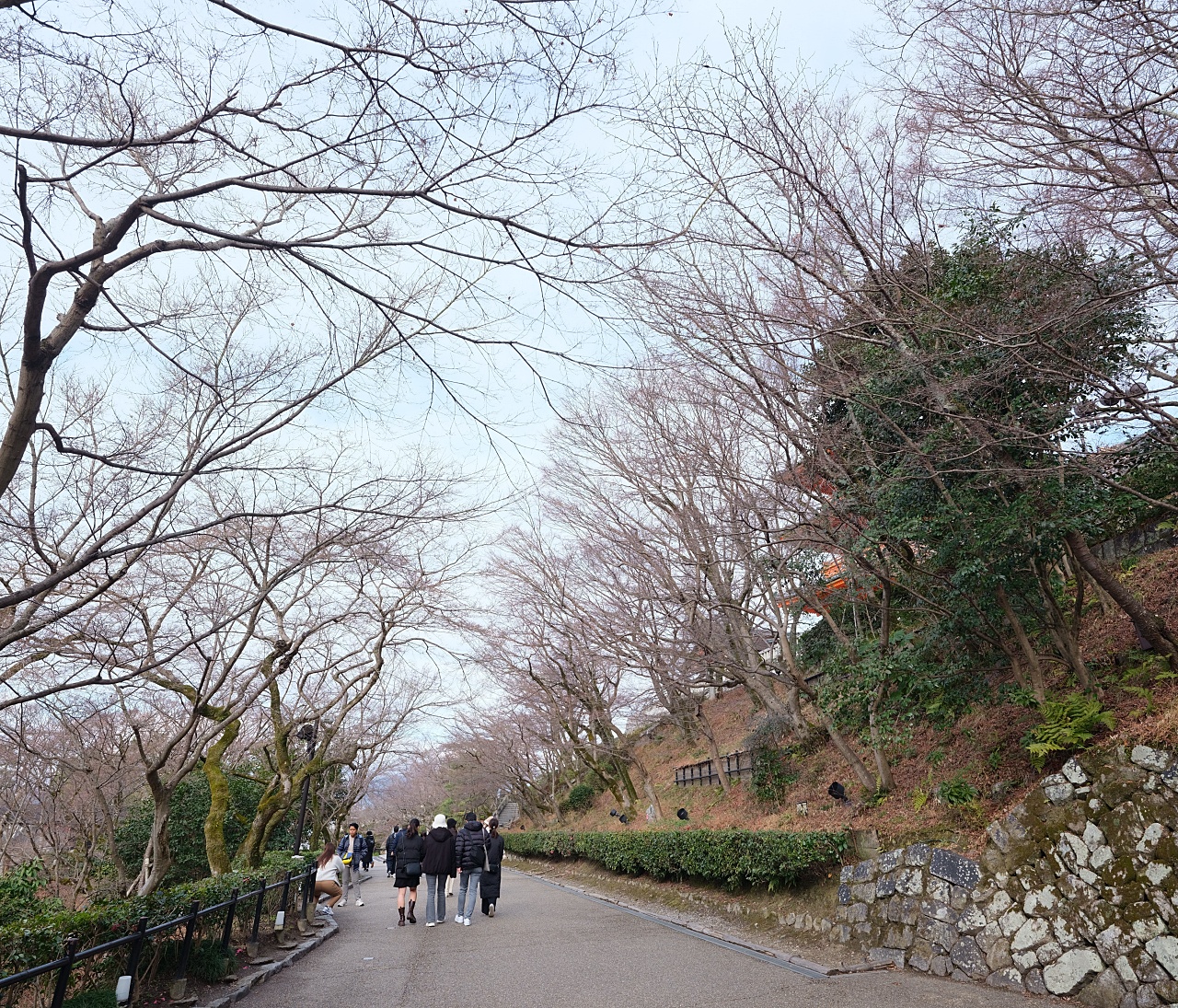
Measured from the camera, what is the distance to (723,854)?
10.6 m

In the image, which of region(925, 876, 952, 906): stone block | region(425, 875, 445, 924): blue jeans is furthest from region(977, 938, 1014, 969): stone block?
region(425, 875, 445, 924): blue jeans

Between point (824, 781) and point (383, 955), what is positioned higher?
point (824, 781)

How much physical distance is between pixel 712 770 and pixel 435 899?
31.7 ft

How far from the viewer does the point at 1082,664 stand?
25.4ft

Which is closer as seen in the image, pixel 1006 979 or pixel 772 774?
pixel 1006 979

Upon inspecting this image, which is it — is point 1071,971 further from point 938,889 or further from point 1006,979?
point 938,889

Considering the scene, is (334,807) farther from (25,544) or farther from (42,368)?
(42,368)

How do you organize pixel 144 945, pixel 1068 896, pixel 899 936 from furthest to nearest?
pixel 899 936
pixel 144 945
pixel 1068 896

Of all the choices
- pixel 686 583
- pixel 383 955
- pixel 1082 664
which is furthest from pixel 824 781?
pixel 383 955

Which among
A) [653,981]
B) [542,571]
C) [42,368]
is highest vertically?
[542,571]

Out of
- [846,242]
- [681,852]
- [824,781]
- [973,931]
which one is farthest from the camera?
[824,781]

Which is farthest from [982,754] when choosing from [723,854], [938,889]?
[723,854]

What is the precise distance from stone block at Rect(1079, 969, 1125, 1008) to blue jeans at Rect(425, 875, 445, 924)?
886cm

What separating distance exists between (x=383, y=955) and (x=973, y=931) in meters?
6.64
